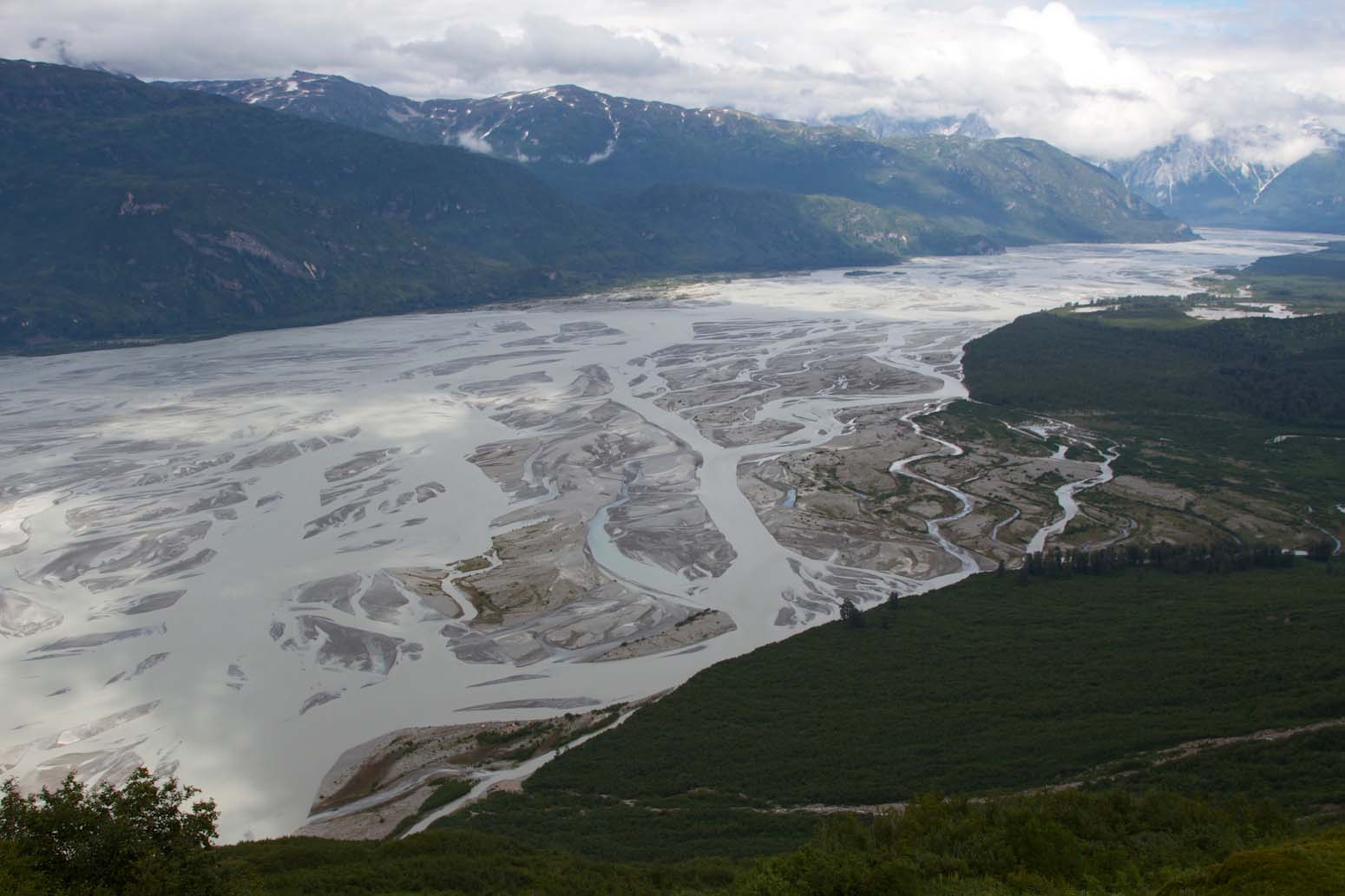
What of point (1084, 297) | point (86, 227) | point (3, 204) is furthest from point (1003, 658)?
point (3, 204)

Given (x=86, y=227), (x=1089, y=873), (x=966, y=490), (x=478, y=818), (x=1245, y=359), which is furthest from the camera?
(x=86, y=227)

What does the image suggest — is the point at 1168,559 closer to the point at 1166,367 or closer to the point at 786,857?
the point at 786,857

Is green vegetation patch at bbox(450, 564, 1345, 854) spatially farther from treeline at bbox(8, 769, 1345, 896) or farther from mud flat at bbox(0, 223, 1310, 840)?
mud flat at bbox(0, 223, 1310, 840)

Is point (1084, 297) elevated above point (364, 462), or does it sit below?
above

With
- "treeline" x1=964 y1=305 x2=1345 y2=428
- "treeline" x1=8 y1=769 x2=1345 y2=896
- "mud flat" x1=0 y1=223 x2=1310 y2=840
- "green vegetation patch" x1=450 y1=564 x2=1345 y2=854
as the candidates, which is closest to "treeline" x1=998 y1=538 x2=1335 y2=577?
"mud flat" x1=0 y1=223 x2=1310 y2=840

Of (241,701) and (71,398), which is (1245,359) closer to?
(241,701)

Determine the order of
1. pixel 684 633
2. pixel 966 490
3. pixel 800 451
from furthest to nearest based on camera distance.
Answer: pixel 800 451
pixel 966 490
pixel 684 633
